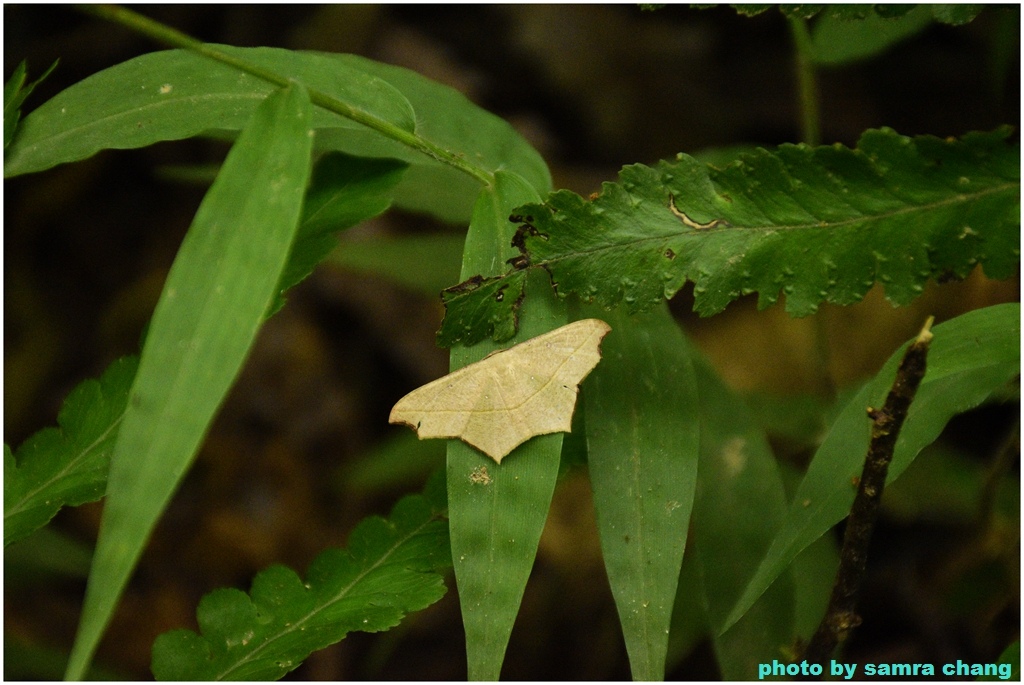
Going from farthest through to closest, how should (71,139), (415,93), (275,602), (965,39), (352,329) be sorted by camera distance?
(352,329)
(965,39)
(415,93)
(275,602)
(71,139)

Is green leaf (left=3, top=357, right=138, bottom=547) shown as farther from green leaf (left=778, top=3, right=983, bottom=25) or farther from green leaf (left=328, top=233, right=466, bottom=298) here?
green leaf (left=778, top=3, right=983, bottom=25)

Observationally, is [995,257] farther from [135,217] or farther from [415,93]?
[135,217]

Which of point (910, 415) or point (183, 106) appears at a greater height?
point (183, 106)

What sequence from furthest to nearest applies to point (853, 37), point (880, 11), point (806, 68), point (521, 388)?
point (806, 68) → point (853, 37) → point (521, 388) → point (880, 11)

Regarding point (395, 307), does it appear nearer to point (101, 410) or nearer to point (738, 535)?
point (101, 410)

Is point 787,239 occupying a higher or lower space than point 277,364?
lower

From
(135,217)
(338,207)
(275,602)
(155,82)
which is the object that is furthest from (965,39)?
(135,217)

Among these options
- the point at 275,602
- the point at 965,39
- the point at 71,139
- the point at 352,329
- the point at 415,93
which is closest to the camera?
the point at 71,139

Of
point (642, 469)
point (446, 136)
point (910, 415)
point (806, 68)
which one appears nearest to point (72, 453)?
point (446, 136)
